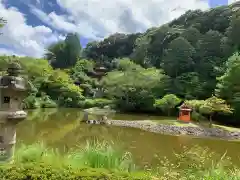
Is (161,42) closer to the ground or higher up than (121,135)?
higher up

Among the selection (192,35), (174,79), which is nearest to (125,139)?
(174,79)

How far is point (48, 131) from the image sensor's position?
1448 centimetres

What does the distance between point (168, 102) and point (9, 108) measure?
19.8 m

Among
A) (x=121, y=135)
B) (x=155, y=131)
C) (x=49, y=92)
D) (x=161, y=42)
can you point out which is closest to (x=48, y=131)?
(x=121, y=135)

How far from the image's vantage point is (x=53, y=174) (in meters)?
3.15

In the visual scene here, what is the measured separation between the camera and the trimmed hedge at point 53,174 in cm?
312

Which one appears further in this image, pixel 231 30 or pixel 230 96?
pixel 231 30

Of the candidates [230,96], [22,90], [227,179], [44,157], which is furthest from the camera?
[230,96]

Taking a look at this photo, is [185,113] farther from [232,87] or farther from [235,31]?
[235,31]

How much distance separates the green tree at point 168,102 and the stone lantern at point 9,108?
770 inches

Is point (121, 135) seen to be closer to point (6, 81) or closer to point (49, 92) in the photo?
point (6, 81)

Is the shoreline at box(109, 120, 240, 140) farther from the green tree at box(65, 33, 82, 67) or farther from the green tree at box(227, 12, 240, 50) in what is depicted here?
the green tree at box(65, 33, 82, 67)

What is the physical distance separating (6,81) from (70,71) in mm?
33955

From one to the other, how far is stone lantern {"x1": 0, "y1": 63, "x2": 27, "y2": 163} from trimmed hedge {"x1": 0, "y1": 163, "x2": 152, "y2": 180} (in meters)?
1.29
